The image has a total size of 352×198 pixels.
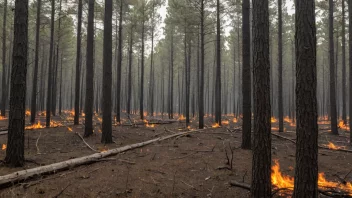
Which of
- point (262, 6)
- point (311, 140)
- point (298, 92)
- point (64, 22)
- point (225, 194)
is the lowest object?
point (225, 194)

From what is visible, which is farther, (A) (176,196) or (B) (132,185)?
(B) (132,185)

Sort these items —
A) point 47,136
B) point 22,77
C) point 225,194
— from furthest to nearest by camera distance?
point 47,136, point 22,77, point 225,194

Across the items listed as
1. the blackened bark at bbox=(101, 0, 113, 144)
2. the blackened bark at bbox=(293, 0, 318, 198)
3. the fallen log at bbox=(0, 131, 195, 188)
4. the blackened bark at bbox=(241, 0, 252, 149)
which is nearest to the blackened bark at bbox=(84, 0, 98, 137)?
the blackened bark at bbox=(101, 0, 113, 144)

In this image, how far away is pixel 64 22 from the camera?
17000mm

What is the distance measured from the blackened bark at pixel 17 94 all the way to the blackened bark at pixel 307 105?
6.03m

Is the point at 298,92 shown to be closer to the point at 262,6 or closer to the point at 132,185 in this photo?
the point at 262,6

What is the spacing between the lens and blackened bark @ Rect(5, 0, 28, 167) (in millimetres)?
5191

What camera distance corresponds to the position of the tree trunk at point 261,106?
3705 mm

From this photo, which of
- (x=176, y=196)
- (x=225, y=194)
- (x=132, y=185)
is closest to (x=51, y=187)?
(x=132, y=185)

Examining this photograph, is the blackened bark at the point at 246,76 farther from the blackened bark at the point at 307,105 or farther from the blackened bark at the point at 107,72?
the blackened bark at the point at 107,72

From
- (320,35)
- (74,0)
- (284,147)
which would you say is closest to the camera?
(284,147)

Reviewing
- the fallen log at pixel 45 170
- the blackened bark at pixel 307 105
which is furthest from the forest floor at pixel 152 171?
the blackened bark at pixel 307 105

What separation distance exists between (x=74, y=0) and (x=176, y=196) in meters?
15.0

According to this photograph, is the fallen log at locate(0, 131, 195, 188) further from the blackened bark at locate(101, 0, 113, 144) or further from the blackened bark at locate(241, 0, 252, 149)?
Answer: the blackened bark at locate(241, 0, 252, 149)
